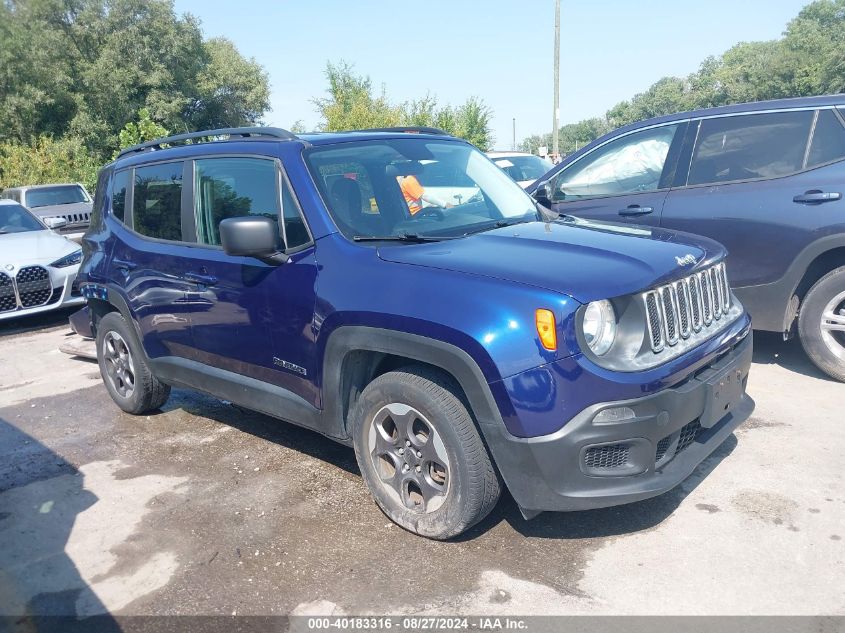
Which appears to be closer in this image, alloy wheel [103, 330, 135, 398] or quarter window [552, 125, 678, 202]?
alloy wheel [103, 330, 135, 398]

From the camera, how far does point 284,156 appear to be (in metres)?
3.89

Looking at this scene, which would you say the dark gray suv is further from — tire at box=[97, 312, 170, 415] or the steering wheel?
tire at box=[97, 312, 170, 415]

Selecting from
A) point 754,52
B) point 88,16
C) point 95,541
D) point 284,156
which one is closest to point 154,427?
point 95,541

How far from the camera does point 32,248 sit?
29.6ft

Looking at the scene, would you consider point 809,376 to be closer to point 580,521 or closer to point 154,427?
point 580,521

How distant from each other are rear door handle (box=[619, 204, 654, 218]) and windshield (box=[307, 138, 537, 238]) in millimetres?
1545

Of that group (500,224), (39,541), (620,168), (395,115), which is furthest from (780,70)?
(39,541)

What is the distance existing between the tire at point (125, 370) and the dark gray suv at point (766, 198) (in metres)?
3.19

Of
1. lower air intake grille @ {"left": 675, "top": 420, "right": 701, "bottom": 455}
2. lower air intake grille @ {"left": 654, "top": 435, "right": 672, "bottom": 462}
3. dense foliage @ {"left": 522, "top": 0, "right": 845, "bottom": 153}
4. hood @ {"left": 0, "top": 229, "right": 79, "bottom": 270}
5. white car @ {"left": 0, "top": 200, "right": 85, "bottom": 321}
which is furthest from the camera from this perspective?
dense foliage @ {"left": 522, "top": 0, "right": 845, "bottom": 153}

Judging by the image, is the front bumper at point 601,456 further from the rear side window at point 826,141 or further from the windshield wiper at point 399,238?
the rear side window at point 826,141

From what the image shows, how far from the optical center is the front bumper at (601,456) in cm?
288

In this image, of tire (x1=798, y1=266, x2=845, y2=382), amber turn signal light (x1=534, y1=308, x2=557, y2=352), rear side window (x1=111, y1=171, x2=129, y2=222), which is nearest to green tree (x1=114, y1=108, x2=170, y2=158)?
rear side window (x1=111, y1=171, x2=129, y2=222)

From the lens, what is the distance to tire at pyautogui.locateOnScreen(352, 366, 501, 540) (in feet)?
10.2

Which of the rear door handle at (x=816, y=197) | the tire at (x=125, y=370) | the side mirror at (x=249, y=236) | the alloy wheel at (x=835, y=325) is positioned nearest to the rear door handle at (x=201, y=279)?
the side mirror at (x=249, y=236)
